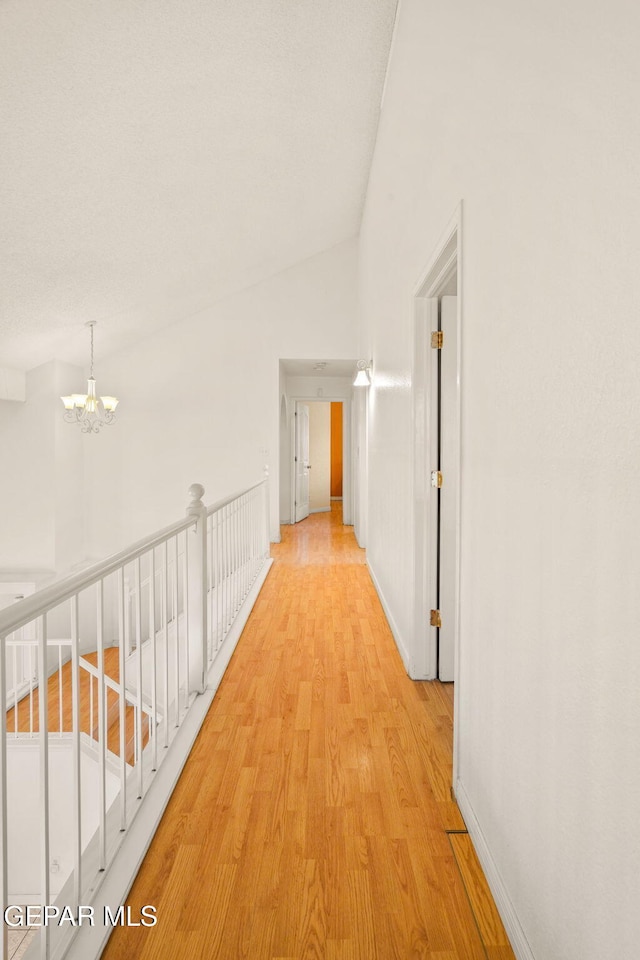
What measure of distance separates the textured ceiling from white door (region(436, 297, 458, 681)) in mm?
2014

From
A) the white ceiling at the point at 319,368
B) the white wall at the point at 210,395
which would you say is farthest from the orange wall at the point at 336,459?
the white wall at the point at 210,395

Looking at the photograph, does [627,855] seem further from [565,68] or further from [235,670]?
[235,670]

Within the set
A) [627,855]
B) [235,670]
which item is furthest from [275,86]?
[627,855]

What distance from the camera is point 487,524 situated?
1.50m

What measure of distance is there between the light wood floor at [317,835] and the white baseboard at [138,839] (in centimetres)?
3

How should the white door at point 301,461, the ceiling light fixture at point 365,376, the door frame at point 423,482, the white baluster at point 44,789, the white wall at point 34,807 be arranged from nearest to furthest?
the white baluster at point 44,789
the door frame at point 423,482
the white wall at point 34,807
the ceiling light fixture at point 365,376
the white door at point 301,461

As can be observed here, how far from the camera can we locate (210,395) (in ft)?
23.0

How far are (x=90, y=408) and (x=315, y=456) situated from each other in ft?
16.3

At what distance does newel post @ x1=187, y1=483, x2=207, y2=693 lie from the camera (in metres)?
2.45

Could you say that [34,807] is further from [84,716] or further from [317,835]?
[317,835]

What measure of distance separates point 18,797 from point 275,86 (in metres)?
5.04

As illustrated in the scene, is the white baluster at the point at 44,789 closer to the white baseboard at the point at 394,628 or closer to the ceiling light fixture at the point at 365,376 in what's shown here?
the white baseboard at the point at 394,628

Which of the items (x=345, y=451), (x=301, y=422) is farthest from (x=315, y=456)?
(x=345, y=451)

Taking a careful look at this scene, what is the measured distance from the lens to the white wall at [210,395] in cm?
692
